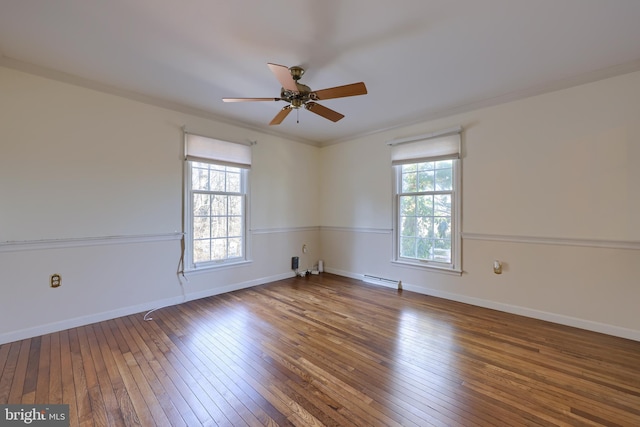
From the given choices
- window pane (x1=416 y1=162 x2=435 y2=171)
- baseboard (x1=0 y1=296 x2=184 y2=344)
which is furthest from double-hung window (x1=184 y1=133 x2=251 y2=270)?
window pane (x1=416 y1=162 x2=435 y2=171)

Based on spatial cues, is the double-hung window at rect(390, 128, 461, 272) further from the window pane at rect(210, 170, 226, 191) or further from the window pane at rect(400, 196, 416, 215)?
the window pane at rect(210, 170, 226, 191)

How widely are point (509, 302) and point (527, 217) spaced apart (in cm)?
104

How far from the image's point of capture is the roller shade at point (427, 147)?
12.2 ft

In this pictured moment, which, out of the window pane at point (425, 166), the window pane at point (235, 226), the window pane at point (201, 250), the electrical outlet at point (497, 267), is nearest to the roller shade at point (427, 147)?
the window pane at point (425, 166)

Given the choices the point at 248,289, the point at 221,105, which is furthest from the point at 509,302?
the point at 221,105

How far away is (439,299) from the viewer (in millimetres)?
3789

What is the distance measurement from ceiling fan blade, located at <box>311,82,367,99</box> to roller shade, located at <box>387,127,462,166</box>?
1.92 m

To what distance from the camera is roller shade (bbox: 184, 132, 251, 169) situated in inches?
146

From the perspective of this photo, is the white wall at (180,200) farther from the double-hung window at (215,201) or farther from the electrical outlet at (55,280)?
the double-hung window at (215,201)

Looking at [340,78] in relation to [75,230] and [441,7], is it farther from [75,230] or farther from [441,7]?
[75,230]

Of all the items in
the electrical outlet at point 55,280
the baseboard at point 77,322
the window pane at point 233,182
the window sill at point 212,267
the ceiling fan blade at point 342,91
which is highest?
the ceiling fan blade at point 342,91

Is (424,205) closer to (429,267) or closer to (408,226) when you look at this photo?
(408,226)

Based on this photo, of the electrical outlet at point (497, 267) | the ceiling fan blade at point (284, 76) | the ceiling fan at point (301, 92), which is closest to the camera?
the ceiling fan blade at point (284, 76)

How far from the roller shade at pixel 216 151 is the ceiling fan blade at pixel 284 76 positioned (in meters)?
1.88
